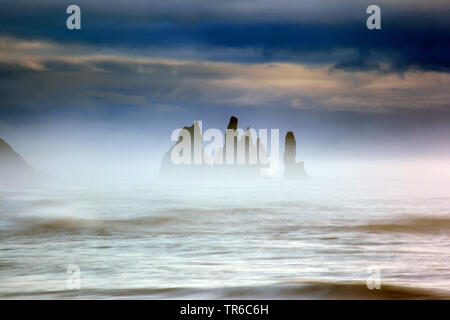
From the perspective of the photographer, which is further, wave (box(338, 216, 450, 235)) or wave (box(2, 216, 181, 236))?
wave (box(338, 216, 450, 235))

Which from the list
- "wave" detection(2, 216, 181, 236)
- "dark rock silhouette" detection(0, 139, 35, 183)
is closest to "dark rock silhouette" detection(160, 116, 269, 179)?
"dark rock silhouette" detection(0, 139, 35, 183)

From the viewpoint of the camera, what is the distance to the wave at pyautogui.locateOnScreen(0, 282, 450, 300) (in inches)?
370

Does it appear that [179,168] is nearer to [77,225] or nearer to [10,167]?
[10,167]

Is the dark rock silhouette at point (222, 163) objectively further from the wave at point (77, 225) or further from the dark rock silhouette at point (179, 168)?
the wave at point (77, 225)

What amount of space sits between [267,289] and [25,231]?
1114 inches

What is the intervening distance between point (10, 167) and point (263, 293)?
142775 millimetres

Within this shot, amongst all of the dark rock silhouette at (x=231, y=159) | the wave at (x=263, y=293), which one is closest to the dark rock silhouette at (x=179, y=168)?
the dark rock silhouette at (x=231, y=159)

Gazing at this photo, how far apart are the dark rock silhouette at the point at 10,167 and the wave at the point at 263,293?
13321cm

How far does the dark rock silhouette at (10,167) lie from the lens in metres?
133

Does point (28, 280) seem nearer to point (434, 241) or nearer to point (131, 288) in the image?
point (131, 288)

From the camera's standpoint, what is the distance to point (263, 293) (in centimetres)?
955

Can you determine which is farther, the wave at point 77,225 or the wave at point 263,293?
the wave at point 77,225

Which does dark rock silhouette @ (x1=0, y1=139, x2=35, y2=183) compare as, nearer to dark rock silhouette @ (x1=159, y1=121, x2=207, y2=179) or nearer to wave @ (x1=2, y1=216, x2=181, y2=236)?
dark rock silhouette @ (x1=159, y1=121, x2=207, y2=179)

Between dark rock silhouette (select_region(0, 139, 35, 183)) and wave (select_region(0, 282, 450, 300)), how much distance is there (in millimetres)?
133211
